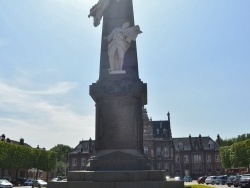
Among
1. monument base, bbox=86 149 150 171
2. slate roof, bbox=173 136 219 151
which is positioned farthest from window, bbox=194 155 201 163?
monument base, bbox=86 149 150 171

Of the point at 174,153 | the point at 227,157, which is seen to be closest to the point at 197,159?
the point at 174,153

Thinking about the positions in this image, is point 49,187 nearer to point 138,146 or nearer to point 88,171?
point 88,171

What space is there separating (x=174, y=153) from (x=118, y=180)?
90.6 metres

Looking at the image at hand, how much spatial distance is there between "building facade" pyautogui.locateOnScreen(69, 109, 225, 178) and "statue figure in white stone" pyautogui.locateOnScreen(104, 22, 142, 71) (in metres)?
76.9

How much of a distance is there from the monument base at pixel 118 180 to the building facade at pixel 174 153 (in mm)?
79001

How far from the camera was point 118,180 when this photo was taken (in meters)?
10.1

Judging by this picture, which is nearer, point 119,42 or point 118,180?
point 118,180

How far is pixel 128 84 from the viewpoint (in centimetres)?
1202

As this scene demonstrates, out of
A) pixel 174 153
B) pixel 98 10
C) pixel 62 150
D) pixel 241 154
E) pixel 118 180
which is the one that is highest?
pixel 98 10

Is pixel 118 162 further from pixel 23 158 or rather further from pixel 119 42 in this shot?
pixel 23 158

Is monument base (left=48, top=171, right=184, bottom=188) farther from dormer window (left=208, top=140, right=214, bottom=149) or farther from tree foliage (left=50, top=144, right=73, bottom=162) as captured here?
tree foliage (left=50, top=144, right=73, bottom=162)

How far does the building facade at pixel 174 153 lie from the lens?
91.3 m

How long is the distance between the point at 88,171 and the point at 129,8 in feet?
22.9

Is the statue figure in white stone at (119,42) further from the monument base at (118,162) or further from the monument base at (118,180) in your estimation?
the monument base at (118,180)
